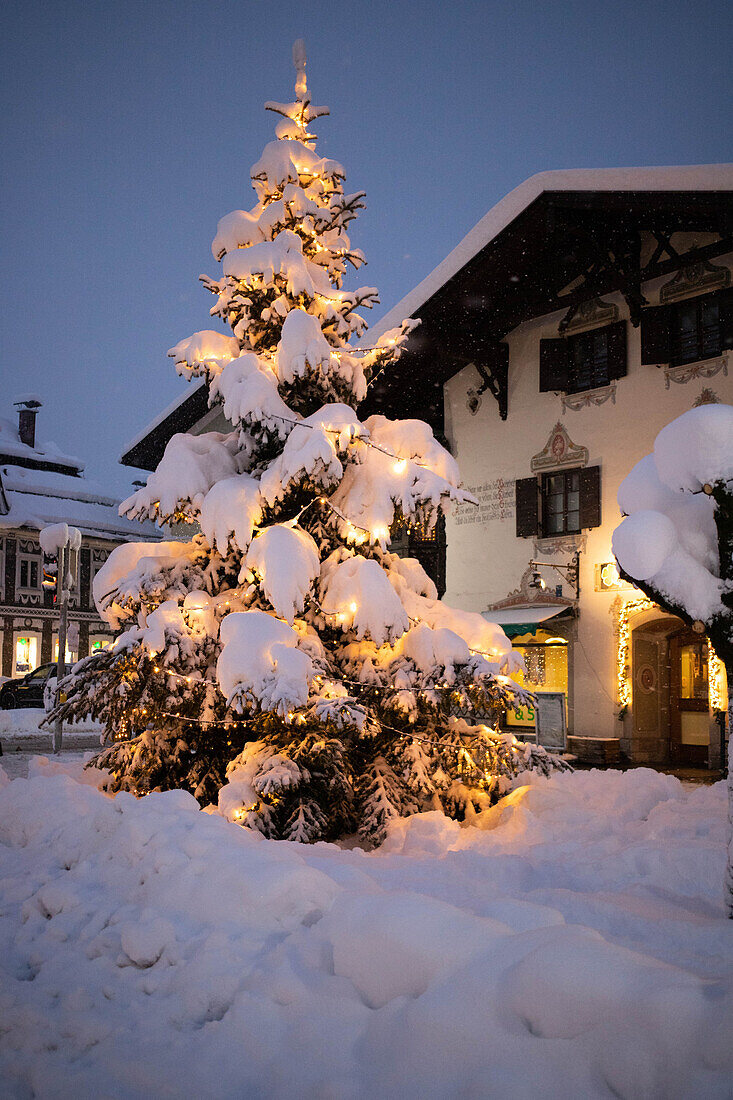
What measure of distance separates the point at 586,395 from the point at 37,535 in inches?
1046

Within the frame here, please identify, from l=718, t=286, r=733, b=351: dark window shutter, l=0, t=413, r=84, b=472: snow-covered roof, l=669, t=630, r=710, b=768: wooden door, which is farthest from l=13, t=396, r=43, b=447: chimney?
l=718, t=286, r=733, b=351: dark window shutter

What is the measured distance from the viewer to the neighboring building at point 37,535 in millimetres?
34219

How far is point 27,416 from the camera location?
39.9 meters

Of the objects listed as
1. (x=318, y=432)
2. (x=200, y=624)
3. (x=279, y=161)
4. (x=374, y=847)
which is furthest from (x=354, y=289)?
(x=374, y=847)

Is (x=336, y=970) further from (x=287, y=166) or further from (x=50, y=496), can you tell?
(x=50, y=496)

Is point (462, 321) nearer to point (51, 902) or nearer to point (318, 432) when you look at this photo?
point (318, 432)

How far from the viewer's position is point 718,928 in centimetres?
395

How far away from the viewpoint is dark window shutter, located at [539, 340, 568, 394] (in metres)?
15.9

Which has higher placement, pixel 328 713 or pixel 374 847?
pixel 328 713

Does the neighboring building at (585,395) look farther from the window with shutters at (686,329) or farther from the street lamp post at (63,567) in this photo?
the street lamp post at (63,567)

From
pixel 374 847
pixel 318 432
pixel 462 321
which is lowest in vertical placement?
pixel 374 847

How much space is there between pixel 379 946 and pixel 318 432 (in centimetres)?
446

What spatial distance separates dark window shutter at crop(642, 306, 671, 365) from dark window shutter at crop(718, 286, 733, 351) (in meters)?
0.93

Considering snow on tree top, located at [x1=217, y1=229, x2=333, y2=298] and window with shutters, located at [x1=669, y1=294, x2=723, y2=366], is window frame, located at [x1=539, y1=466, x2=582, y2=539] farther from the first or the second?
snow on tree top, located at [x1=217, y1=229, x2=333, y2=298]
